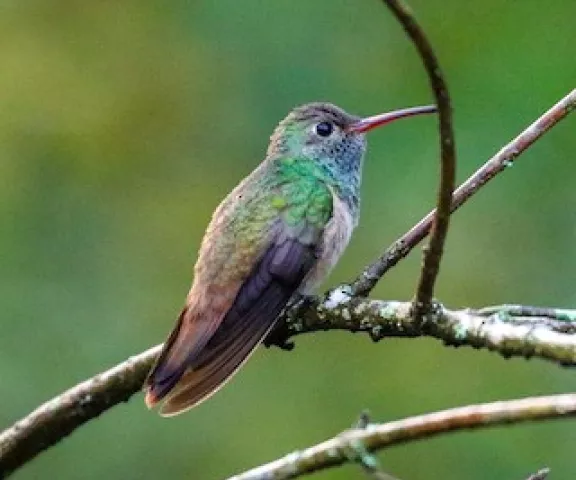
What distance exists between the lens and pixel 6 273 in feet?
25.2

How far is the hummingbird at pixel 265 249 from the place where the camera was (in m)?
3.92

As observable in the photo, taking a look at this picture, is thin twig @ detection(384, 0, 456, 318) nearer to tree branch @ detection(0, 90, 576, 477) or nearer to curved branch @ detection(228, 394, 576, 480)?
tree branch @ detection(0, 90, 576, 477)

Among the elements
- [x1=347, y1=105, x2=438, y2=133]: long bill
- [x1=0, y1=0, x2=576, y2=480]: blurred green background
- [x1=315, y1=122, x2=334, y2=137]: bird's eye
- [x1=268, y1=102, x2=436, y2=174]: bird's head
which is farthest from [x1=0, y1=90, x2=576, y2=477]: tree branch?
[x1=0, y1=0, x2=576, y2=480]: blurred green background

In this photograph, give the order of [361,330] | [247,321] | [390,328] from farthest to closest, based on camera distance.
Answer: [247,321]
[361,330]
[390,328]

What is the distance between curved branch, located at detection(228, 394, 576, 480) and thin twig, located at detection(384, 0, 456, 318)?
0.49m

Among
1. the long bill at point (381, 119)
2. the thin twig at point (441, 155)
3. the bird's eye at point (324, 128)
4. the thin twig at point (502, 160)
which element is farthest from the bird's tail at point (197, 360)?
the bird's eye at point (324, 128)

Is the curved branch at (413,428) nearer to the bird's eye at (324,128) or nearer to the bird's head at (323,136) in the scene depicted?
the bird's head at (323,136)

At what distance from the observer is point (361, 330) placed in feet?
10.8

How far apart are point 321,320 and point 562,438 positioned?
3141 millimetres

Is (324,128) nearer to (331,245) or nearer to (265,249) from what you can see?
(331,245)

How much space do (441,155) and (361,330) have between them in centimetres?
67

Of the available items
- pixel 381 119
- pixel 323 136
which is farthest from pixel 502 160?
pixel 323 136

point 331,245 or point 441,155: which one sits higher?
point 331,245

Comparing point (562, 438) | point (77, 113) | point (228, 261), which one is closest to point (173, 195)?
point (77, 113)
